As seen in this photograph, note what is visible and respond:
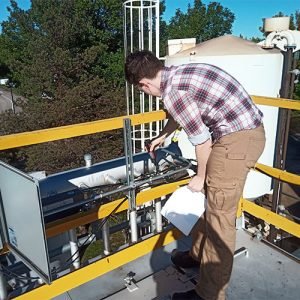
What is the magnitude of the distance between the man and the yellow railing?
55cm

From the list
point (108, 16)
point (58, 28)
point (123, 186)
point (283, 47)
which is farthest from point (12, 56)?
point (123, 186)

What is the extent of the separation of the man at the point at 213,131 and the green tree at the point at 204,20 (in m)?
39.7

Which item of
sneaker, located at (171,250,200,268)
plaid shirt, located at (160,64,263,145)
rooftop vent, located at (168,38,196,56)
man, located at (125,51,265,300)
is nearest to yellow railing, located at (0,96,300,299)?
sneaker, located at (171,250,200,268)

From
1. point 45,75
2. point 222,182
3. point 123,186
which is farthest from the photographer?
point 45,75

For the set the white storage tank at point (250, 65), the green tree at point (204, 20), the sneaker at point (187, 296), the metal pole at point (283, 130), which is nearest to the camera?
the sneaker at point (187, 296)

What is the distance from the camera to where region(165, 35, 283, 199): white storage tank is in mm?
8227

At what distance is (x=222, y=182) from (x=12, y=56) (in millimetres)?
39081

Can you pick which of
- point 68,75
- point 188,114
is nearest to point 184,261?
point 188,114

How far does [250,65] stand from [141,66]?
653 centimetres

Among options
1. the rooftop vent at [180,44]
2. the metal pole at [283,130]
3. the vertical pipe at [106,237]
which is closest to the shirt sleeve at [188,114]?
the vertical pipe at [106,237]

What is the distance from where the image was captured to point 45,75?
72.3ft

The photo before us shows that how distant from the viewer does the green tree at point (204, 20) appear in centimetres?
4108

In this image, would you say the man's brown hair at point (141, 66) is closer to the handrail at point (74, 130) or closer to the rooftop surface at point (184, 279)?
the handrail at point (74, 130)

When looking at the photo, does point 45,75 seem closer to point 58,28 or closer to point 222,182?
point 58,28
